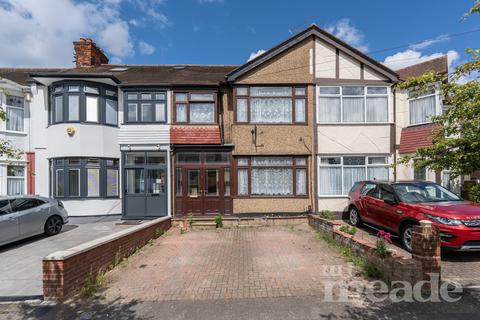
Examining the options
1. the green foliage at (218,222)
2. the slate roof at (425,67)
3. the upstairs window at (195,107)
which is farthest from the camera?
the slate roof at (425,67)

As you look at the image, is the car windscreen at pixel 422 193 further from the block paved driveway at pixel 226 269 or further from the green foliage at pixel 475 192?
the block paved driveway at pixel 226 269

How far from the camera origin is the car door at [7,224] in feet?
26.2

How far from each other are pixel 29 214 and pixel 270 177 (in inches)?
351

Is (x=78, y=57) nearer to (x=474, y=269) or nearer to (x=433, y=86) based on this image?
(x=433, y=86)

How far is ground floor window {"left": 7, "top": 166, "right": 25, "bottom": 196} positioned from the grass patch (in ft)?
44.7

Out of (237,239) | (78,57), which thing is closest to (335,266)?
(237,239)

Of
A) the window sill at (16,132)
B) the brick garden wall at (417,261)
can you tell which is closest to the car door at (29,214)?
the window sill at (16,132)

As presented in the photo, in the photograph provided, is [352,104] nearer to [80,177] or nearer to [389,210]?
[389,210]

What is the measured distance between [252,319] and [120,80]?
41.9ft

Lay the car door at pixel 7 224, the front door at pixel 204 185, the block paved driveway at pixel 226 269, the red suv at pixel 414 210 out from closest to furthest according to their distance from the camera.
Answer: the block paved driveway at pixel 226 269, the red suv at pixel 414 210, the car door at pixel 7 224, the front door at pixel 204 185

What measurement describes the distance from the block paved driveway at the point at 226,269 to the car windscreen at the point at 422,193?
255 centimetres

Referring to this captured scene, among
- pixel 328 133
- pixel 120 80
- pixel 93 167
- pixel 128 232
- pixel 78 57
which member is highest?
pixel 78 57

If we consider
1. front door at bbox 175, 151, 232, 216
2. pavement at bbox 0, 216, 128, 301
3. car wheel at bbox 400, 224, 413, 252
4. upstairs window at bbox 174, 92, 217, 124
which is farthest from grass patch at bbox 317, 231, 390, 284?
upstairs window at bbox 174, 92, 217, 124

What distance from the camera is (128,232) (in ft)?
23.7
